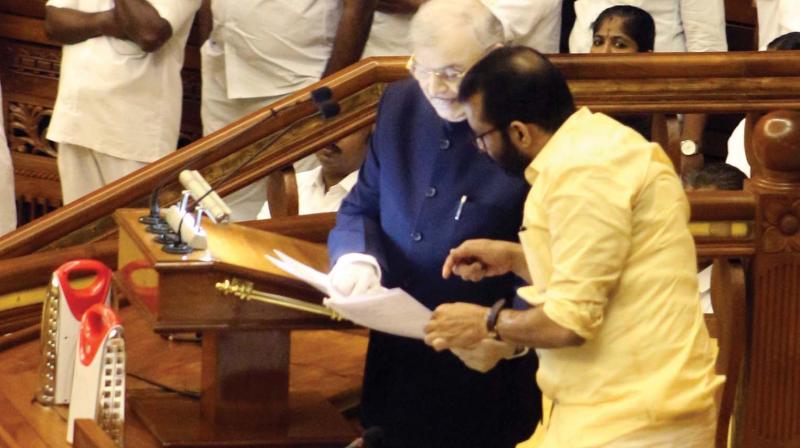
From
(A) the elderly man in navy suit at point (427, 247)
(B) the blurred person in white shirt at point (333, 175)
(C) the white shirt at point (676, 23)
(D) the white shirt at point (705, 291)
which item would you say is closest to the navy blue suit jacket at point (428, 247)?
(A) the elderly man in navy suit at point (427, 247)

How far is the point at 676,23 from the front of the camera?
5.41 metres

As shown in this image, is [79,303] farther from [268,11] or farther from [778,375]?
[268,11]

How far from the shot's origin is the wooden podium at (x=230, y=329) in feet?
9.96

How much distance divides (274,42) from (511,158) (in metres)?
3.30

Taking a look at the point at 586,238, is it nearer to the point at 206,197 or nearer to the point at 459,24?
the point at 459,24

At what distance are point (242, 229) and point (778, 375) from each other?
47.1 inches

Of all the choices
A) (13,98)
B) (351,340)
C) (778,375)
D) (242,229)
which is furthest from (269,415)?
(13,98)

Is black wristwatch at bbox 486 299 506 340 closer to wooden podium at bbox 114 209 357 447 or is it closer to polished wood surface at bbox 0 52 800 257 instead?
wooden podium at bbox 114 209 357 447

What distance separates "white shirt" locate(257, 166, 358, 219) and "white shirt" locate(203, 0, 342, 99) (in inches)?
45.2

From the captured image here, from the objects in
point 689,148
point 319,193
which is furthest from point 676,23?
point 319,193

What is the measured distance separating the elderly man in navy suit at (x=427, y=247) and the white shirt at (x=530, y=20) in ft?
6.71

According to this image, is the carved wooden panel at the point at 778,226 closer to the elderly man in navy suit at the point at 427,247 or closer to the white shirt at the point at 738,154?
the elderly man in navy suit at the point at 427,247

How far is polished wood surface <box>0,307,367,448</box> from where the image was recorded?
3.33 meters

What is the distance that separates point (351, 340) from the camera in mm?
3992
